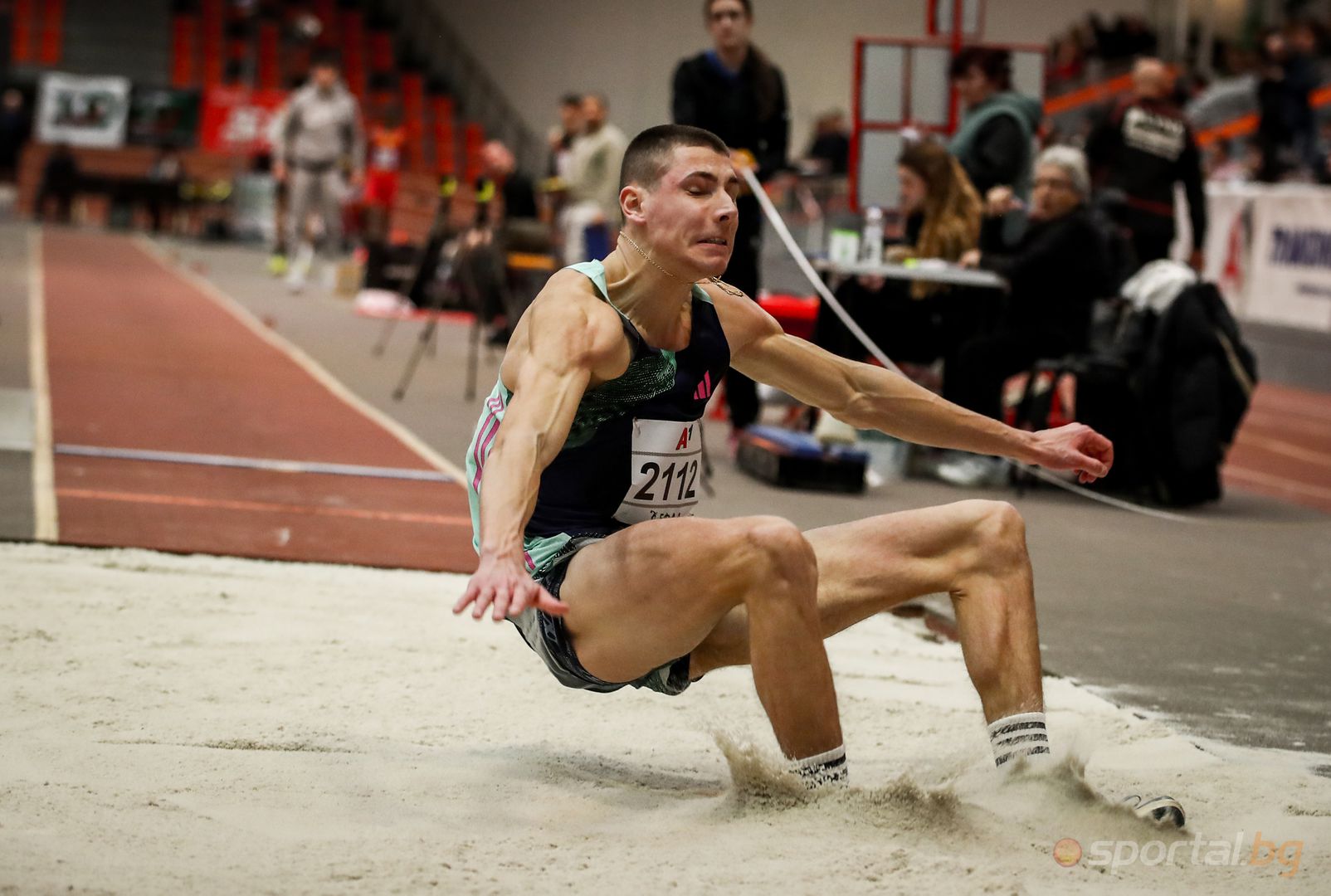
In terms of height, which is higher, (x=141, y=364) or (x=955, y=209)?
(x=955, y=209)

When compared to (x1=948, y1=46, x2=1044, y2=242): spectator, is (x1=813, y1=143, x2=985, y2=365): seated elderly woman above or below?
below

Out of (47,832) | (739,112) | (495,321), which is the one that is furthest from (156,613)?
(495,321)

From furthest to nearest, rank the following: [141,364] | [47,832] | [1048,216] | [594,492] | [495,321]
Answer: [495,321] < [141,364] < [1048,216] < [594,492] < [47,832]

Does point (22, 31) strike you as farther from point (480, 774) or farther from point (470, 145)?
point (480, 774)

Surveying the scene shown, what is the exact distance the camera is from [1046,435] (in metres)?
3.30

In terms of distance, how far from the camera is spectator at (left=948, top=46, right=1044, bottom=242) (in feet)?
28.1

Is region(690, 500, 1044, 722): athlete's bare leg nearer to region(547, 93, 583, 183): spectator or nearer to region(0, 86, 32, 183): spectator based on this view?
region(547, 93, 583, 183): spectator

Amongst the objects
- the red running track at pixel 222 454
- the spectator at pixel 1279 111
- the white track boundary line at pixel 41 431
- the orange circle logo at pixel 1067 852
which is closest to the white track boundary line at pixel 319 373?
the red running track at pixel 222 454

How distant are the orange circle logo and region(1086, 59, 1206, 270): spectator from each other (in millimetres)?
7046

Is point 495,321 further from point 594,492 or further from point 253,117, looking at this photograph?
point 253,117

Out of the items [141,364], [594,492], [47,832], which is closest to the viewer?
[47,832]

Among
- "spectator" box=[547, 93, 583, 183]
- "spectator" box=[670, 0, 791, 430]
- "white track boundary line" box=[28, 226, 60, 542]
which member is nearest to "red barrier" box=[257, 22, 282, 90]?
"white track boundary line" box=[28, 226, 60, 542]

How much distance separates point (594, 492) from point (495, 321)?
11.2 metres

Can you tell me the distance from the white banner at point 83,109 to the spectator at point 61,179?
132 centimetres
